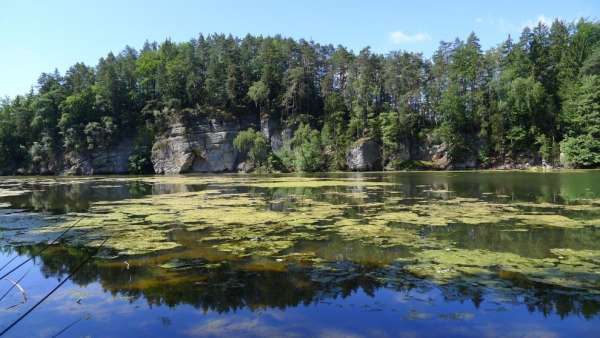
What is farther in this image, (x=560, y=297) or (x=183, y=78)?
(x=183, y=78)

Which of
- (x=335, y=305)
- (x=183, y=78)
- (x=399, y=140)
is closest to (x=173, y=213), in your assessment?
(x=335, y=305)

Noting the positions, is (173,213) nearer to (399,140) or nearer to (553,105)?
(399,140)

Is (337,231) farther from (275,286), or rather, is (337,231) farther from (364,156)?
(364,156)

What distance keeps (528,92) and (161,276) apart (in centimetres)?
7833

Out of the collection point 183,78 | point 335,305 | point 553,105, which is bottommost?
point 335,305

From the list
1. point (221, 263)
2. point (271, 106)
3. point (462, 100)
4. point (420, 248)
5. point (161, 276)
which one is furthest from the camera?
point (271, 106)

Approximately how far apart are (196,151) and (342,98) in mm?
31930

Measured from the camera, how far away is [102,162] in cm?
9200

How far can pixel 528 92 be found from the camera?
74312 mm

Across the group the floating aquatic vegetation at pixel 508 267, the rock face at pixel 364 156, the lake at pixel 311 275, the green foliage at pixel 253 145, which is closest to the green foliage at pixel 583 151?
the rock face at pixel 364 156

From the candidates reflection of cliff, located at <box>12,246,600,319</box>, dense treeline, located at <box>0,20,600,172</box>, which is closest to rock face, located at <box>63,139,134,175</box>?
dense treeline, located at <box>0,20,600,172</box>

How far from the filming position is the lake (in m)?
7.39

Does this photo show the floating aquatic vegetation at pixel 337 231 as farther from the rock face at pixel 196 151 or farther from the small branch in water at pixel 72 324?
the rock face at pixel 196 151

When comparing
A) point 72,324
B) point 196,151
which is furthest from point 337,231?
point 196,151
